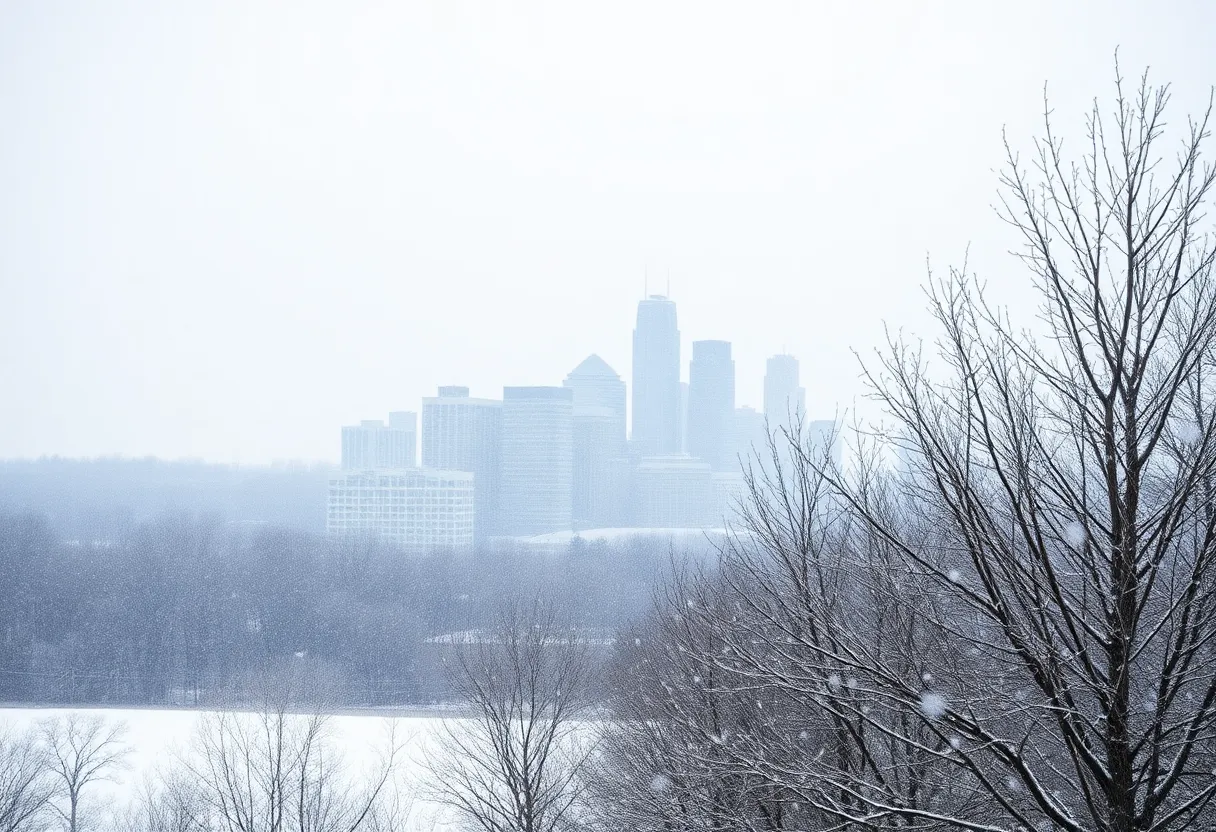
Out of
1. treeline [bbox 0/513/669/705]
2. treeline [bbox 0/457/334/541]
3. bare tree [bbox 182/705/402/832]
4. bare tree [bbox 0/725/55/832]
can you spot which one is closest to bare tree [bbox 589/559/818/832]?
bare tree [bbox 182/705/402/832]

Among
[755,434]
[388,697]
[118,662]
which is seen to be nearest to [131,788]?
[388,697]

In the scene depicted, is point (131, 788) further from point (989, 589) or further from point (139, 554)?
point (139, 554)

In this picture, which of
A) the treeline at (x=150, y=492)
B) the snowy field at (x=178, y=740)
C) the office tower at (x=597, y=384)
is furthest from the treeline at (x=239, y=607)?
the office tower at (x=597, y=384)

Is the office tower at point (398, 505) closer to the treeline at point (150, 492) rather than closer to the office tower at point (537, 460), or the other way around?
the treeline at point (150, 492)

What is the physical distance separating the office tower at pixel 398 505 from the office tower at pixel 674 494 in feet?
113

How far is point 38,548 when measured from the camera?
6125cm

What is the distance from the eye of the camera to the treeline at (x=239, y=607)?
4888 centimetres

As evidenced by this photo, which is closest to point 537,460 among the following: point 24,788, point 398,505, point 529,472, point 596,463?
point 529,472

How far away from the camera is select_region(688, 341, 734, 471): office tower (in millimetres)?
174375

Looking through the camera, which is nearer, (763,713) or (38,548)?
(763,713)

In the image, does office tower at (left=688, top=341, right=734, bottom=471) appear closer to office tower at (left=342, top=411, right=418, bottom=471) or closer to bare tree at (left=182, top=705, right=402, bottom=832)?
office tower at (left=342, top=411, right=418, bottom=471)

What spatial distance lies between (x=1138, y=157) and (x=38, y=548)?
68001 mm

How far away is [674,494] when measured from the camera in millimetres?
139625

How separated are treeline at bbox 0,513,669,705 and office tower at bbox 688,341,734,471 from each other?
346 feet
